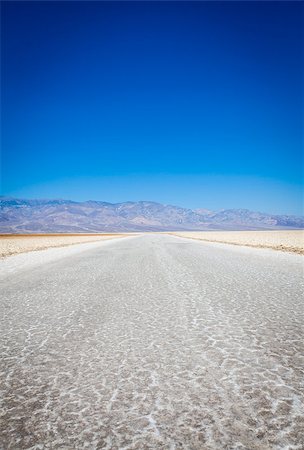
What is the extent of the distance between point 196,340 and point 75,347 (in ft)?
5.34

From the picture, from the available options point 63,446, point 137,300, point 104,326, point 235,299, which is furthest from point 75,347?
point 235,299

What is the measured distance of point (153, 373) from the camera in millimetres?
2977

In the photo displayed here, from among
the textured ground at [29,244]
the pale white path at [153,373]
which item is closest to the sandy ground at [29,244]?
the textured ground at [29,244]

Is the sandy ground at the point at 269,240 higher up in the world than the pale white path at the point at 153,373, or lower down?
lower down

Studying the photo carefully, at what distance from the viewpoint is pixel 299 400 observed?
243 cm

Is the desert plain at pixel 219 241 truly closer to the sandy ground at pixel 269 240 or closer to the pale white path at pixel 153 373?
the sandy ground at pixel 269 240

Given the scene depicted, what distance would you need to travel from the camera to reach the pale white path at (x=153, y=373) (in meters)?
2.09

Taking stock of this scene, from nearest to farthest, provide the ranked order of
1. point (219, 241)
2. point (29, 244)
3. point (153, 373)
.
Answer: point (153, 373), point (29, 244), point (219, 241)

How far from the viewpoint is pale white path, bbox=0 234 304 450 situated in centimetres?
209

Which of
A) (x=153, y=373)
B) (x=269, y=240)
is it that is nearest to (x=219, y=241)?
(x=269, y=240)

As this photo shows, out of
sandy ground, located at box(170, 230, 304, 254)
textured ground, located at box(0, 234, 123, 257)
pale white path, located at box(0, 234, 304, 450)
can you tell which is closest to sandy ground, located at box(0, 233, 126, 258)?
textured ground, located at box(0, 234, 123, 257)

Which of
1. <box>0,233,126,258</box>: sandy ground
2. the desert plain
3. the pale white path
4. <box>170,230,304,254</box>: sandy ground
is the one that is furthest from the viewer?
<box>0,233,126,258</box>: sandy ground

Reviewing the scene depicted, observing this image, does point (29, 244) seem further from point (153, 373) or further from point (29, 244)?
point (153, 373)

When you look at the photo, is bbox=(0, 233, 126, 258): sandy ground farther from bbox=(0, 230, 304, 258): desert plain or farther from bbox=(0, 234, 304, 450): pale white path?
bbox=(0, 234, 304, 450): pale white path
